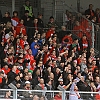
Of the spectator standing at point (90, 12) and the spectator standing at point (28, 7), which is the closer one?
the spectator standing at point (28, 7)

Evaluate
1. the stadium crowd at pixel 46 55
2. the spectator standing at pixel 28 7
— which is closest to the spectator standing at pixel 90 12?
the stadium crowd at pixel 46 55

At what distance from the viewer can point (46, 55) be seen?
888 inches

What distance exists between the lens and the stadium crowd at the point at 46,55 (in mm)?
19953

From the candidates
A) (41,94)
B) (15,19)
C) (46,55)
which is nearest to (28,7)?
(15,19)

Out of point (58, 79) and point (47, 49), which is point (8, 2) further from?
point (58, 79)

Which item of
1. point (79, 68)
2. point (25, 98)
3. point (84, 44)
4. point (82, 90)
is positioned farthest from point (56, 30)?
point (25, 98)

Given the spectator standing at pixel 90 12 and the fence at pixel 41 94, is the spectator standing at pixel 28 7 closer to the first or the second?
the spectator standing at pixel 90 12

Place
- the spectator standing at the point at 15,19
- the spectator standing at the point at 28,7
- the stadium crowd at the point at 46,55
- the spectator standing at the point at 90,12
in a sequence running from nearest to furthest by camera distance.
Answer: the stadium crowd at the point at 46,55 → the spectator standing at the point at 15,19 → the spectator standing at the point at 28,7 → the spectator standing at the point at 90,12

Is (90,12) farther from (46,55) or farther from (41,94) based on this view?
(41,94)

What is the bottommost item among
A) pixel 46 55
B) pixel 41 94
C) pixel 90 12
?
pixel 41 94

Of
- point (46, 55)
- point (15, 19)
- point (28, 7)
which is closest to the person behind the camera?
point (46, 55)

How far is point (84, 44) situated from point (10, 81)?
559cm

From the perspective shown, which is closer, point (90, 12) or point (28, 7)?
point (28, 7)

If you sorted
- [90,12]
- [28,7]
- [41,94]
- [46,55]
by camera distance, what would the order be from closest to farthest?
1. [41,94]
2. [46,55]
3. [28,7]
4. [90,12]
